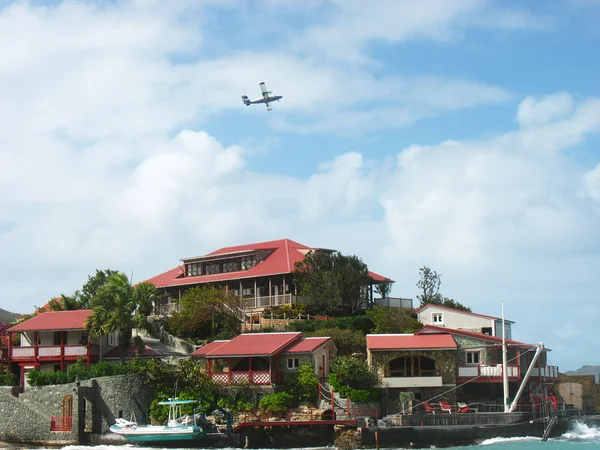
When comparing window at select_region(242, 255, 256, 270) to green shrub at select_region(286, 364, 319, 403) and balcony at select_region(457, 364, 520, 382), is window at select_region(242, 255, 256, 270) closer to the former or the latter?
green shrub at select_region(286, 364, 319, 403)

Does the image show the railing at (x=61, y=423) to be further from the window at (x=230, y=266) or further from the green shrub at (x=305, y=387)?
the window at (x=230, y=266)

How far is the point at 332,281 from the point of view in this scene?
6322 centimetres

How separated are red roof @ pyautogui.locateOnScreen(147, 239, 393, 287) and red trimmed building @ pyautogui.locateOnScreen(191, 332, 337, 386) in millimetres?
14637

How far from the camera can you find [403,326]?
58.4m

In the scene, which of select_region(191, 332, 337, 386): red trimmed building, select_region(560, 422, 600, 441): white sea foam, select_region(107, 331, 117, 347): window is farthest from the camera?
select_region(107, 331, 117, 347): window

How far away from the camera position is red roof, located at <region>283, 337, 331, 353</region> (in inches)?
1977

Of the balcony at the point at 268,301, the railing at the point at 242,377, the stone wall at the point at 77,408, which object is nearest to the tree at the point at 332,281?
the balcony at the point at 268,301

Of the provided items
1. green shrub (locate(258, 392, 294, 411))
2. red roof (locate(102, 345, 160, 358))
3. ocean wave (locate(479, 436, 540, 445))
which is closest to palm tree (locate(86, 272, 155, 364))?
red roof (locate(102, 345, 160, 358))

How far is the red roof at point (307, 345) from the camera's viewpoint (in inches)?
1977

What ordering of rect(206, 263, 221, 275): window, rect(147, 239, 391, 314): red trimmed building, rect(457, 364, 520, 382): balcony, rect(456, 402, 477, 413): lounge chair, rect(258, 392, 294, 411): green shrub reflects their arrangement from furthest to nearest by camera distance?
rect(206, 263, 221, 275): window → rect(147, 239, 391, 314): red trimmed building → rect(457, 364, 520, 382): balcony → rect(456, 402, 477, 413): lounge chair → rect(258, 392, 294, 411): green shrub

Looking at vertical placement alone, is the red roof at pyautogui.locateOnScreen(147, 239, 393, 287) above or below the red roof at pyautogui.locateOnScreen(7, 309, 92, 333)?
above

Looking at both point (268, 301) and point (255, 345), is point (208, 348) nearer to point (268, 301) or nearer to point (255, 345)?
point (255, 345)

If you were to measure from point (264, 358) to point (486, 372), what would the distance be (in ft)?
43.2

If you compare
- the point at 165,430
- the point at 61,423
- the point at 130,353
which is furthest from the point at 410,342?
the point at 61,423
